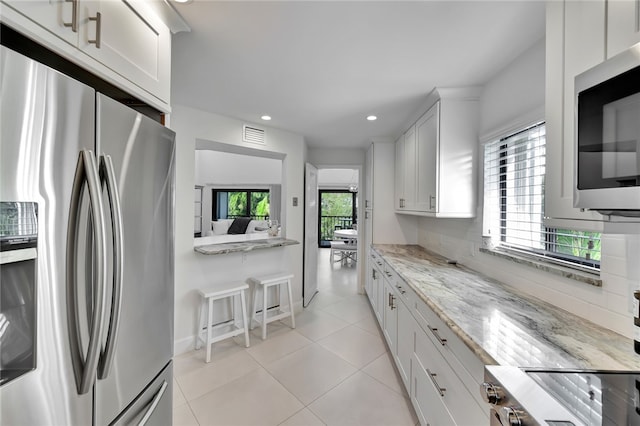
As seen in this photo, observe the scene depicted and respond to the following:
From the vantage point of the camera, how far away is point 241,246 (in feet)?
9.72

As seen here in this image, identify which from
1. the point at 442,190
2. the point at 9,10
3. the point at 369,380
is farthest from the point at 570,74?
the point at 369,380

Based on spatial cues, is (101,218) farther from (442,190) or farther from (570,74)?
(442,190)

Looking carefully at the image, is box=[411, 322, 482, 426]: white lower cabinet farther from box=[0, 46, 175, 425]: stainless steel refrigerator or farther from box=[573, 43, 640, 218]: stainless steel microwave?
box=[0, 46, 175, 425]: stainless steel refrigerator

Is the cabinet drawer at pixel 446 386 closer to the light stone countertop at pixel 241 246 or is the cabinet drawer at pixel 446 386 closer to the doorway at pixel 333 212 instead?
the light stone countertop at pixel 241 246

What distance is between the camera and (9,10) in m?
0.67

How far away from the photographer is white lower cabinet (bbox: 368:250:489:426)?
106 cm

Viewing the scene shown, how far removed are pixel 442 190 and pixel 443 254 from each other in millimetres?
948

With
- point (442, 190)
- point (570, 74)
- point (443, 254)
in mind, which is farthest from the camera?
point (443, 254)

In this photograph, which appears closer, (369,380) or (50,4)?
(50,4)

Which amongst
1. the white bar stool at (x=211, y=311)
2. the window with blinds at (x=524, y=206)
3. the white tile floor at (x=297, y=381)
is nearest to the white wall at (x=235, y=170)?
the white bar stool at (x=211, y=311)

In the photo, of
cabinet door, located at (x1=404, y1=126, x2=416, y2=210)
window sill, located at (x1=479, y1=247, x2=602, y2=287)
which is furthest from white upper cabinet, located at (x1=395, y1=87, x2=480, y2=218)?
cabinet door, located at (x1=404, y1=126, x2=416, y2=210)

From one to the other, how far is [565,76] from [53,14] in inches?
69.0

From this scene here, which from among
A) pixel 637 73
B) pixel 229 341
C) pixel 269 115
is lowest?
pixel 229 341

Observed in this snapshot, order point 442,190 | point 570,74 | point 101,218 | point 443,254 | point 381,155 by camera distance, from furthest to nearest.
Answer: point 381,155 < point 443,254 < point 442,190 < point 570,74 < point 101,218
